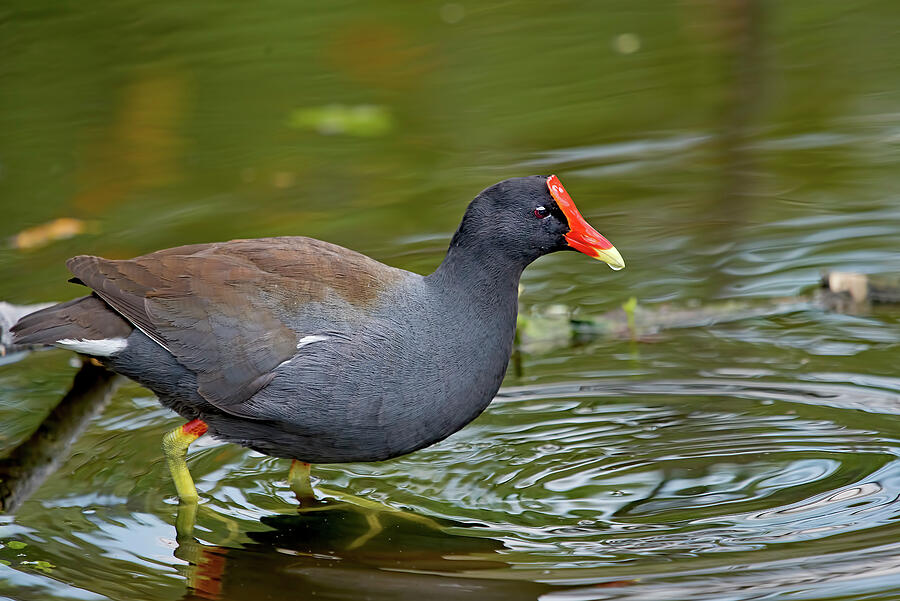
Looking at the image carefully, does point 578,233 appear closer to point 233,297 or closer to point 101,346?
point 233,297

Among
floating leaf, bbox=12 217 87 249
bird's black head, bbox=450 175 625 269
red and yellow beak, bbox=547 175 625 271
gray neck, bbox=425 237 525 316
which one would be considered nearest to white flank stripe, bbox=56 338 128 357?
gray neck, bbox=425 237 525 316

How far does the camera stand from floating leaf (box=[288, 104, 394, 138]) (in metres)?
7.91

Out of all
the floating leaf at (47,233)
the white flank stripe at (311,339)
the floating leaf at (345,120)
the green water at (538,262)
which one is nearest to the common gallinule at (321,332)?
the white flank stripe at (311,339)

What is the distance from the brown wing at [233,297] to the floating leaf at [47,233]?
2300 mm

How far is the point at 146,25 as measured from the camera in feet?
30.7

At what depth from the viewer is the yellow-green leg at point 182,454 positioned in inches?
173

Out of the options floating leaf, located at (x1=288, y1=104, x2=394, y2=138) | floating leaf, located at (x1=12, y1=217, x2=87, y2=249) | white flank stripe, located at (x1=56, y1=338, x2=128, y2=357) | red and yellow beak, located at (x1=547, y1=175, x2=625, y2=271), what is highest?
floating leaf, located at (x1=288, y1=104, x2=394, y2=138)

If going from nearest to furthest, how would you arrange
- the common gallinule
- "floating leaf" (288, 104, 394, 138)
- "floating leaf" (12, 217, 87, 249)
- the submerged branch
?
1. the common gallinule
2. the submerged branch
3. "floating leaf" (12, 217, 87, 249)
4. "floating leaf" (288, 104, 394, 138)

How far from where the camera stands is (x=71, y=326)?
Result: 14.5ft

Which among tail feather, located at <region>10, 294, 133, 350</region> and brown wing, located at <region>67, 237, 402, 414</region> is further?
tail feather, located at <region>10, 294, 133, 350</region>

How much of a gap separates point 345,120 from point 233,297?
3.85 meters

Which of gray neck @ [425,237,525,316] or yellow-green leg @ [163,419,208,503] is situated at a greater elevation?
gray neck @ [425,237,525,316]

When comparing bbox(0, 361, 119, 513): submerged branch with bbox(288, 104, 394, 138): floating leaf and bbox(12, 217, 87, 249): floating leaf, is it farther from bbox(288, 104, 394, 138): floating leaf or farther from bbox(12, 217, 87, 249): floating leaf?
bbox(288, 104, 394, 138): floating leaf

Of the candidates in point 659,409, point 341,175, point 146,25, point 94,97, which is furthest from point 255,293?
point 146,25
